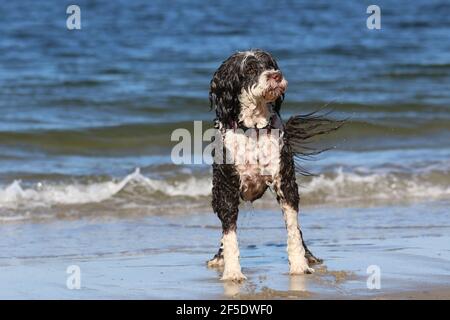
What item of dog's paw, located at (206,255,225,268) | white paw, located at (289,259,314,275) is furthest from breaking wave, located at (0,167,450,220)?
white paw, located at (289,259,314,275)

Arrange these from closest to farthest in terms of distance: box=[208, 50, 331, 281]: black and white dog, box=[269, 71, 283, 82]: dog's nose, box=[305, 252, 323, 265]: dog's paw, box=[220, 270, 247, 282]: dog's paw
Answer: box=[269, 71, 283, 82]: dog's nose → box=[208, 50, 331, 281]: black and white dog → box=[220, 270, 247, 282]: dog's paw → box=[305, 252, 323, 265]: dog's paw

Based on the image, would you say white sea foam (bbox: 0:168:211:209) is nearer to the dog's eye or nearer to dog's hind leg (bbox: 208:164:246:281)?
dog's hind leg (bbox: 208:164:246:281)

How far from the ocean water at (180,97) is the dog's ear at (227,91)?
332cm

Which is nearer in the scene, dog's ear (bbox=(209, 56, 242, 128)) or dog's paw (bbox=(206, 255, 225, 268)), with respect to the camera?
dog's ear (bbox=(209, 56, 242, 128))

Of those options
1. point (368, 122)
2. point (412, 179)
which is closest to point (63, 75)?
point (368, 122)

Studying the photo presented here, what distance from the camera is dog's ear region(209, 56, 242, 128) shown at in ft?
21.0

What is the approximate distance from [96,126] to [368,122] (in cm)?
366

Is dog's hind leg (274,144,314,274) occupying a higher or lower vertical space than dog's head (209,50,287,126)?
lower

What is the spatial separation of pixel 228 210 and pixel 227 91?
2.44 ft

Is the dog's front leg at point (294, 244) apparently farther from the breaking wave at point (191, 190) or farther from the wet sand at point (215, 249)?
the breaking wave at point (191, 190)

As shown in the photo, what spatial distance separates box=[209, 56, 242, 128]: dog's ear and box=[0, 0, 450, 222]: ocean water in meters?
3.32

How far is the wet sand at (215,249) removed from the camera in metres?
6.41

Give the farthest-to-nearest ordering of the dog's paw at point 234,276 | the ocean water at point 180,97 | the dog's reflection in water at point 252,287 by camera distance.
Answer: the ocean water at point 180,97
the dog's paw at point 234,276
the dog's reflection in water at point 252,287

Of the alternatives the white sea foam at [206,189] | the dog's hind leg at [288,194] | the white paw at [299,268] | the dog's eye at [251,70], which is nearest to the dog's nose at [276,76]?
the dog's eye at [251,70]
